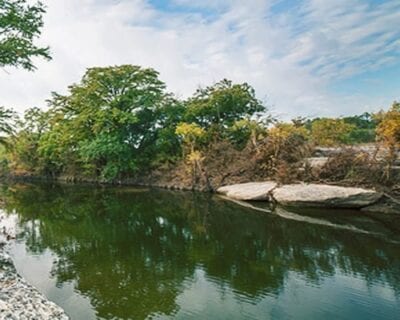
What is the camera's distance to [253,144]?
29.1 m

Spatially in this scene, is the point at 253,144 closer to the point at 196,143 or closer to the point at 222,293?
the point at 196,143

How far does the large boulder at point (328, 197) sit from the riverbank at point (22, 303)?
49.8 feet

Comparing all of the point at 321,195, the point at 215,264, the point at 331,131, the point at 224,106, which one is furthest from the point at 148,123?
the point at 215,264

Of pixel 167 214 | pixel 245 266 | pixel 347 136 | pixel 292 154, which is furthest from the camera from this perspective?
pixel 347 136

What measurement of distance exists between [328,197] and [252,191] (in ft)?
17.3

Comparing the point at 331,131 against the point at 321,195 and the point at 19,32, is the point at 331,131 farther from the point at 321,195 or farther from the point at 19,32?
the point at 19,32

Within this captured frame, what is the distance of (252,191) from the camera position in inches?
941

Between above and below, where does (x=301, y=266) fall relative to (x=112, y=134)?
below

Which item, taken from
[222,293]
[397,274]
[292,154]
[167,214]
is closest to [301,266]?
[397,274]

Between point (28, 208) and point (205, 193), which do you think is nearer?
point (28, 208)

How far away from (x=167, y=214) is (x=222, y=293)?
11555mm

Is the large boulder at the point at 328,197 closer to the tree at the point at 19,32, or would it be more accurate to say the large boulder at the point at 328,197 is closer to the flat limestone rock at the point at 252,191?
the flat limestone rock at the point at 252,191

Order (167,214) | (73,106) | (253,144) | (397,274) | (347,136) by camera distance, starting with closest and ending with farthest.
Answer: (397,274)
(167,214)
(253,144)
(347,136)
(73,106)

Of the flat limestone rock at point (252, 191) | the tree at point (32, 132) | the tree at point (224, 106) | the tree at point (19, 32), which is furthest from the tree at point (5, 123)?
the tree at point (32, 132)
